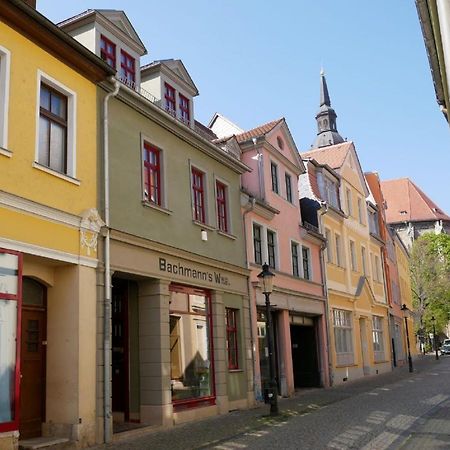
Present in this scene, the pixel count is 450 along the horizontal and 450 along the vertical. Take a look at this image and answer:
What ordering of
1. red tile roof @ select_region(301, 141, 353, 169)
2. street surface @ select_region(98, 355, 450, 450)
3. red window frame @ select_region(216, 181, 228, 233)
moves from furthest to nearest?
1. red tile roof @ select_region(301, 141, 353, 169)
2. red window frame @ select_region(216, 181, 228, 233)
3. street surface @ select_region(98, 355, 450, 450)

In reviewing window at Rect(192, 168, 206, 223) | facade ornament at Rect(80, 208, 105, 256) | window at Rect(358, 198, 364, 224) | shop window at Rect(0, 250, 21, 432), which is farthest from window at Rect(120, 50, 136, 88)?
window at Rect(358, 198, 364, 224)

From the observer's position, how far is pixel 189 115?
58.2 ft

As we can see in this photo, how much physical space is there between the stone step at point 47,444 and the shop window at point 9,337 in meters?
0.48

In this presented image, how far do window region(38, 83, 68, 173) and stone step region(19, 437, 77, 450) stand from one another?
5.10 m

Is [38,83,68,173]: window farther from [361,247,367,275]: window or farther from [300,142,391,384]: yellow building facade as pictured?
[361,247,367,275]: window

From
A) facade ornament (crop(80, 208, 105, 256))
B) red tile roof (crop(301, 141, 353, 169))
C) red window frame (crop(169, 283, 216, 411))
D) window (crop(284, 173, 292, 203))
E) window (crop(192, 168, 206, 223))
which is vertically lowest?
red window frame (crop(169, 283, 216, 411))

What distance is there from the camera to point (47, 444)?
10508 mm

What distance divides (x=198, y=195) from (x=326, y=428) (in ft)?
24.7

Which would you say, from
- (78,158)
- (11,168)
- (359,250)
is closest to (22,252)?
(11,168)

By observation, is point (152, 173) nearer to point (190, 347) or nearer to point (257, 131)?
point (190, 347)

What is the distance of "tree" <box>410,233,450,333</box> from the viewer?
219ft

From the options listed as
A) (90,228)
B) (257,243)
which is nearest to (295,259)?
(257,243)

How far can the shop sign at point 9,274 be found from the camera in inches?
407

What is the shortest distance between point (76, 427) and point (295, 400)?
1046 centimetres
